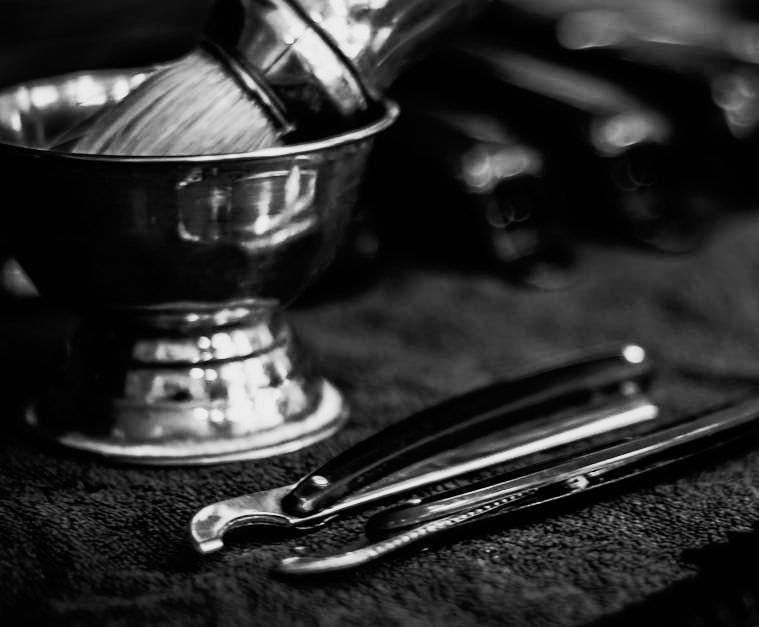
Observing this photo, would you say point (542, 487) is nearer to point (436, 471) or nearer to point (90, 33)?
point (436, 471)

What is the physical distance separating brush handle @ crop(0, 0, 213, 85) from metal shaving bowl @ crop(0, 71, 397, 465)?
20 centimetres

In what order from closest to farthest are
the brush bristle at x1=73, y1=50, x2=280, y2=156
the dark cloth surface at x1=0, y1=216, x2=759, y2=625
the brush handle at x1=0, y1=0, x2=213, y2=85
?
the dark cloth surface at x1=0, y1=216, x2=759, y2=625 → the brush bristle at x1=73, y1=50, x2=280, y2=156 → the brush handle at x1=0, y1=0, x2=213, y2=85

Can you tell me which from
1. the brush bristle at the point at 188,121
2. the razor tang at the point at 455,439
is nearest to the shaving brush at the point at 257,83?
the brush bristle at the point at 188,121

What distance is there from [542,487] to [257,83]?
0.76 feet

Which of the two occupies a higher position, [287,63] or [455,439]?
[287,63]

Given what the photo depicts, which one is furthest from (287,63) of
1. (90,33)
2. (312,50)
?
(90,33)

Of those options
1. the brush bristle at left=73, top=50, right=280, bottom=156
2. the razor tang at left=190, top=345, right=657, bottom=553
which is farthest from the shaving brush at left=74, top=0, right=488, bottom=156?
the razor tang at left=190, top=345, right=657, bottom=553

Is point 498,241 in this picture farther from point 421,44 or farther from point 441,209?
point 421,44

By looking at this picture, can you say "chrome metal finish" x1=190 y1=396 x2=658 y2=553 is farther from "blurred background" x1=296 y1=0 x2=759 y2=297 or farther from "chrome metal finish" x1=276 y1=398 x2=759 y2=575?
"blurred background" x1=296 y1=0 x2=759 y2=297

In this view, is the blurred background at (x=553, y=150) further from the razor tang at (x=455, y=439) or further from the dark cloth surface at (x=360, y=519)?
the razor tang at (x=455, y=439)

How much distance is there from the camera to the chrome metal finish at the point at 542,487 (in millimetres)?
476

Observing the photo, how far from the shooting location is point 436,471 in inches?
21.6

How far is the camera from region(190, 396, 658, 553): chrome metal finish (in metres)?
0.50

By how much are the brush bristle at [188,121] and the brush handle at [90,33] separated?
24 centimetres
